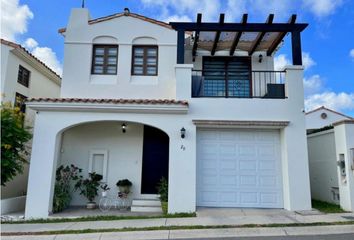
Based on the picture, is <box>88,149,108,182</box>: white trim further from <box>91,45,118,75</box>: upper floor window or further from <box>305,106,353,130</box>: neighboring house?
<box>305,106,353,130</box>: neighboring house

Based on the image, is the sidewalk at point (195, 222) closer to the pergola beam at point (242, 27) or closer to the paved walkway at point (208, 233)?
the paved walkway at point (208, 233)

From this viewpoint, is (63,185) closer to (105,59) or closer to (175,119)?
(175,119)

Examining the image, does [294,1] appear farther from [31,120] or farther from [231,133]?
[31,120]

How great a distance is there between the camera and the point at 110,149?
1166 cm

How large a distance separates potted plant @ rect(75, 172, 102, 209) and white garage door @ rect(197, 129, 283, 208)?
4.07m

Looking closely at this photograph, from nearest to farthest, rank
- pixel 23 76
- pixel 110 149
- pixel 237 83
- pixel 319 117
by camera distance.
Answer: pixel 110 149
pixel 237 83
pixel 23 76
pixel 319 117

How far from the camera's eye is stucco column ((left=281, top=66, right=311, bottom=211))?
9461 millimetres

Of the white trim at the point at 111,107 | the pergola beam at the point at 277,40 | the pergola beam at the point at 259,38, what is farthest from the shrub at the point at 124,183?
the pergola beam at the point at 277,40

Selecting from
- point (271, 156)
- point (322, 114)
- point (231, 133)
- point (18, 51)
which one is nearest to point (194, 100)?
point (231, 133)

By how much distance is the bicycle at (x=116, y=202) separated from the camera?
10820 mm

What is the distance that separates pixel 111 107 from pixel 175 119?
2.29 metres

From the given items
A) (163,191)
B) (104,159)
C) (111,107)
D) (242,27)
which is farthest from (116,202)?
(242,27)

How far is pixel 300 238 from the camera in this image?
6.66 metres

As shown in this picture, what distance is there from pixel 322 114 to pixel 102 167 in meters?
18.9
